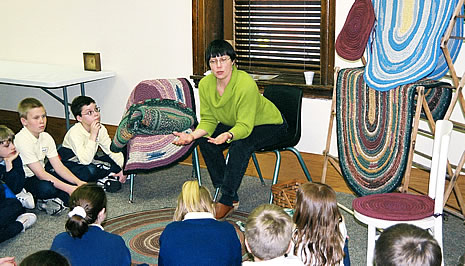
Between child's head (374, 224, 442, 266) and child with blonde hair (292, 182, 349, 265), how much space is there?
589 millimetres

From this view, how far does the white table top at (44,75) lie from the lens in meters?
4.57

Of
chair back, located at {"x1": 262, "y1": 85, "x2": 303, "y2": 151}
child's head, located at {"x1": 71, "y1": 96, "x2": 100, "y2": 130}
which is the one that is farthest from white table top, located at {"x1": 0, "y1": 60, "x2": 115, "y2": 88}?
chair back, located at {"x1": 262, "y1": 85, "x2": 303, "y2": 151}

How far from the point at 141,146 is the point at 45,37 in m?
1.89

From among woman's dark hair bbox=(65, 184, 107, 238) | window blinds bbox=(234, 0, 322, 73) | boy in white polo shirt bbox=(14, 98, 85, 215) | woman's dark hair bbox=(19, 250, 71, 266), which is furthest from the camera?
window blinds bbox=(234, 0, 322, 73)

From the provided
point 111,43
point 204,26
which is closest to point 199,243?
point 204,26

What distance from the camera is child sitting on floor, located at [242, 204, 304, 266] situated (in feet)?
7.12

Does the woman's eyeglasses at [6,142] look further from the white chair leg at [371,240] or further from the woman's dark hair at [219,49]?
the white chair leg at [371,240]

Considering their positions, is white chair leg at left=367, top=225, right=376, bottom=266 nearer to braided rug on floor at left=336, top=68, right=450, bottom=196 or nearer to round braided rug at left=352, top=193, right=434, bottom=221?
round braided rug at left=352, top=193, right=434, bottom=221

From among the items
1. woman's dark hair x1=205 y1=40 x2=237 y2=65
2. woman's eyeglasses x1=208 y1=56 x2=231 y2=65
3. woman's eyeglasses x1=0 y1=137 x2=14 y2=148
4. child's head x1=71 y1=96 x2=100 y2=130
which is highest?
woman's dark hair x1=205 y1=40 x2=237 y2=65

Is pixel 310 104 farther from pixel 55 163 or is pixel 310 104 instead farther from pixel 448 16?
pixel 55 163

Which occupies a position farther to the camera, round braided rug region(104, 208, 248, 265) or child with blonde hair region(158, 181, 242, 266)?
round braided rug region(104, 208, 248, 265)

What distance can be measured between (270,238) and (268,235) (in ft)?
0.04

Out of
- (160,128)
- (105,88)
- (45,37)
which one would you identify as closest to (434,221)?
(160,128)

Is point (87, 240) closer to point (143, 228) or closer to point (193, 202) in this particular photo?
point (193, 202)
